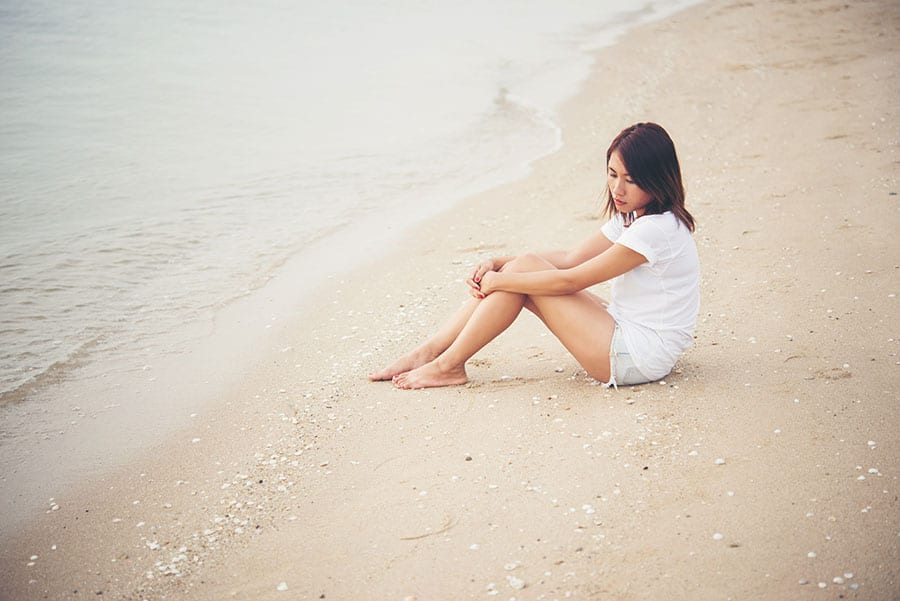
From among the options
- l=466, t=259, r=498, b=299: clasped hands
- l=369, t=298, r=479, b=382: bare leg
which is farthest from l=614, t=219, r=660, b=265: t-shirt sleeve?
l=369, t=298, r=479, b=382: bare leg

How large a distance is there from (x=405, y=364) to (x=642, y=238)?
61.9 inches

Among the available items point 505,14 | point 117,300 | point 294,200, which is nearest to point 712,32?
point 505,14

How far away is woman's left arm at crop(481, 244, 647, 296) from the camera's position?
394 cm

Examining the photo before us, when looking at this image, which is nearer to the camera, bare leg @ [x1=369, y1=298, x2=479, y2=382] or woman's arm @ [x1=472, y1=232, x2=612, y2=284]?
woman's arm @ [x1=472, y1=232, x2=612, y2=284]

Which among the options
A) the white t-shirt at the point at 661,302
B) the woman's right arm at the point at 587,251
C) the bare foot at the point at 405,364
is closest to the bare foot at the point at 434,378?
the bare foot at the point at 405,364

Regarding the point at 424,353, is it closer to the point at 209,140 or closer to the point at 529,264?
the point at 529,264

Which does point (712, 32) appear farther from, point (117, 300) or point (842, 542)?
point (842, 542)

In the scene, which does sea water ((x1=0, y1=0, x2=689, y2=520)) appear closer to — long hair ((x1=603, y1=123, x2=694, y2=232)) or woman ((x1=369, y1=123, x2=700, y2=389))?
woman ((x1=369, y1=123, x2=700, y2=389))

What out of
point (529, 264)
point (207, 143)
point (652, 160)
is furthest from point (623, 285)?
point (207, 143)

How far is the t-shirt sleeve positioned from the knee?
0.46 m

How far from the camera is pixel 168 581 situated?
3.12 metres

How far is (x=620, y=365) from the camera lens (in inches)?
163

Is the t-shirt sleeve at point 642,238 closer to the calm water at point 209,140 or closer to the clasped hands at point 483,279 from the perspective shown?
the clasped hands at point 483,279

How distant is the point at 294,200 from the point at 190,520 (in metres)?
5.56
